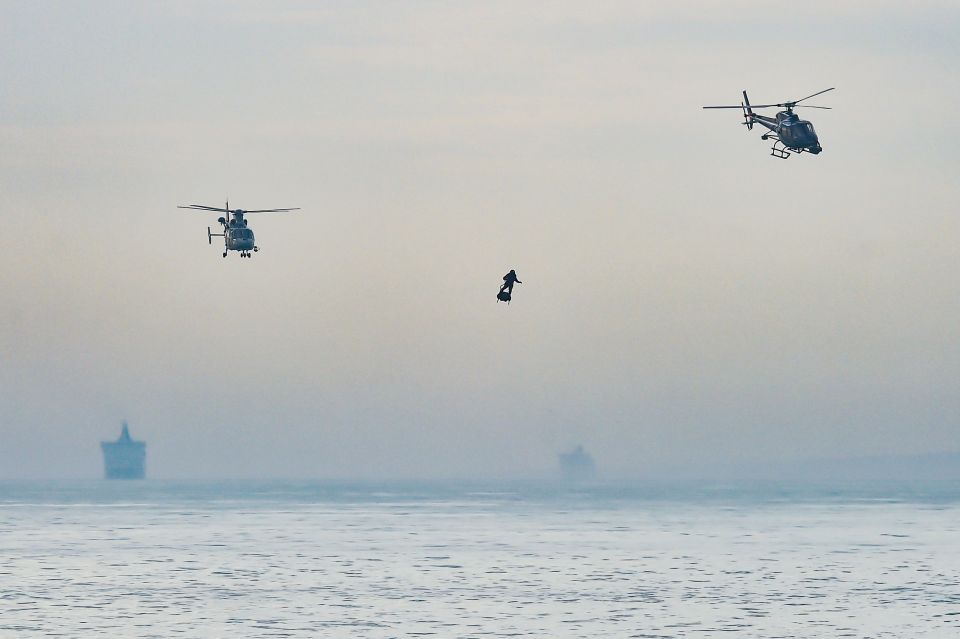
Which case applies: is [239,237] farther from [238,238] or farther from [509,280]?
[509,280]

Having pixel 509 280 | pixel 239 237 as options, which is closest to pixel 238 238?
pixel 239 237

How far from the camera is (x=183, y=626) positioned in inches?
2603

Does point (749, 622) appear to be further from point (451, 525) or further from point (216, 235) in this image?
point (451, 525)

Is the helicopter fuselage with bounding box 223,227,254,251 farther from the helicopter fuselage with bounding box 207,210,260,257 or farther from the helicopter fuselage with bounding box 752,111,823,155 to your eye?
the helicopter fuselage with bounding box 752,111,823,155

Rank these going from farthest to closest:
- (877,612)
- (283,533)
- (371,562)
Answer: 1. (283,533)
2. (371,562)
3. (877,612)

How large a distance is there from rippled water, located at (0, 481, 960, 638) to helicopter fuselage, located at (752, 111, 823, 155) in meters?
23.9

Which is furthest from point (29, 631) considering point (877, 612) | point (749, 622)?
Answer: point (877, 612)

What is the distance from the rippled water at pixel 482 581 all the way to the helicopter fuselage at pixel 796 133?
23.9 metres

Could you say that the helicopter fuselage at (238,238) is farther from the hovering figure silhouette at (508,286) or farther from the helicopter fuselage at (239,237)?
the hovering figure silhouette at (508,286)

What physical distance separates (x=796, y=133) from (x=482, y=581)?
1183 inches

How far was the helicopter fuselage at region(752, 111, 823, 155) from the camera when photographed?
88.0 m

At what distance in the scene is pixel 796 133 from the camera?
88.0 meters

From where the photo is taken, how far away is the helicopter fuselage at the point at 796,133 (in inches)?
3465

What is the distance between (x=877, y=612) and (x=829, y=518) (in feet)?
337
